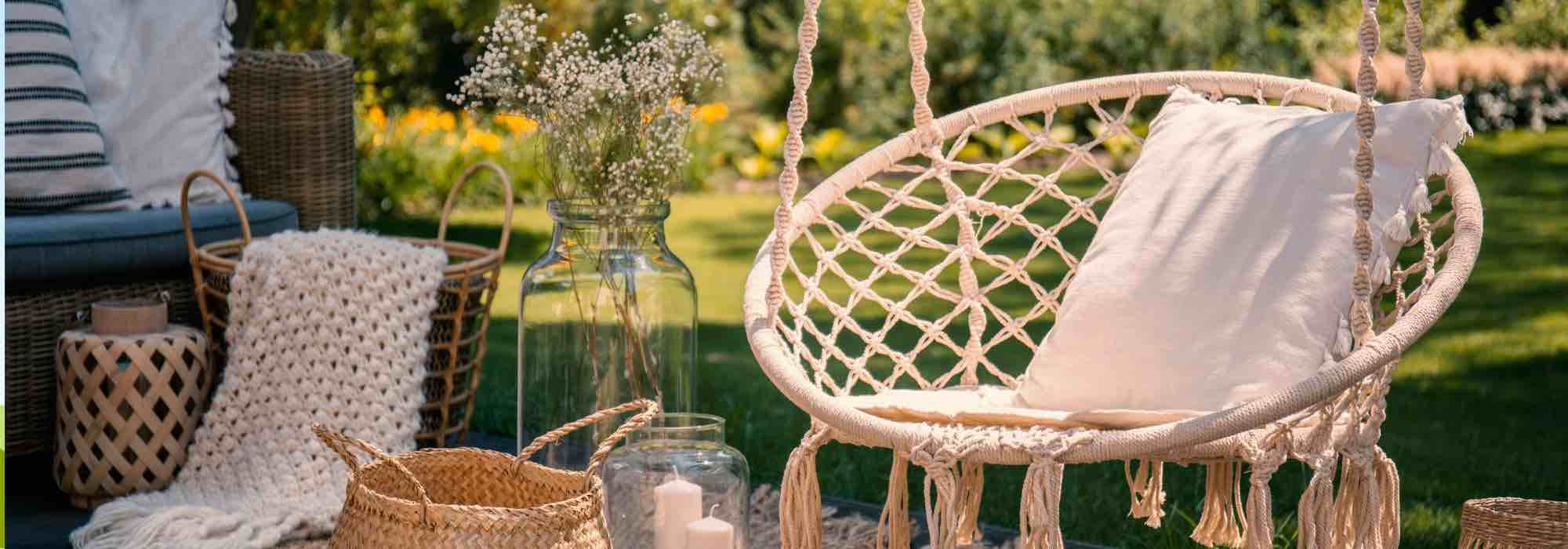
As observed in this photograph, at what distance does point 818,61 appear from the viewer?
6.80m

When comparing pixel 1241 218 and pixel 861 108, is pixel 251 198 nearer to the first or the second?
pixel 1241 218

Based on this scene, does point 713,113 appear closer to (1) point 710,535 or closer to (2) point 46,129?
(2) point 46,129

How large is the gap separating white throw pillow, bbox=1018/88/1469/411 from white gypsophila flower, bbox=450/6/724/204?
597 millimetres

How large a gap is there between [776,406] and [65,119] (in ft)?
4.76

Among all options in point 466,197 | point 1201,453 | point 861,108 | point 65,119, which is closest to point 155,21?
point 65,119

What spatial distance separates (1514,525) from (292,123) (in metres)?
2.24

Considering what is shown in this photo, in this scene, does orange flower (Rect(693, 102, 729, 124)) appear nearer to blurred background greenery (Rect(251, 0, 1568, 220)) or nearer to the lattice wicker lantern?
blurred background greenery (Rect(251, 0, 1568, 220))

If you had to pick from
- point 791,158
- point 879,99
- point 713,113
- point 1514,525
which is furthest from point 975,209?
point 879,99

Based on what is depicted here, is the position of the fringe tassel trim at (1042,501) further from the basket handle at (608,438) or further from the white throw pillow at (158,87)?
the white throw pillow at (158,87)

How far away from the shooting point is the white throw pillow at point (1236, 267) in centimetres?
166

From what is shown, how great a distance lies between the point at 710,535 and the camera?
4.99ft

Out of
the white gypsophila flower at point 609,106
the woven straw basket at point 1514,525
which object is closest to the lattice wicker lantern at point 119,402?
the white gypsophila flower at point 609,106

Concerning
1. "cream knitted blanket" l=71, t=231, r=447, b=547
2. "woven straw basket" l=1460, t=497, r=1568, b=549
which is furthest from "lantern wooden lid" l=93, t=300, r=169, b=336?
"woven straw basket" l=1460, t=497, r=1568, b=549

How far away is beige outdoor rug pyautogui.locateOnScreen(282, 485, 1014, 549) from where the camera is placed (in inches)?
84.8
